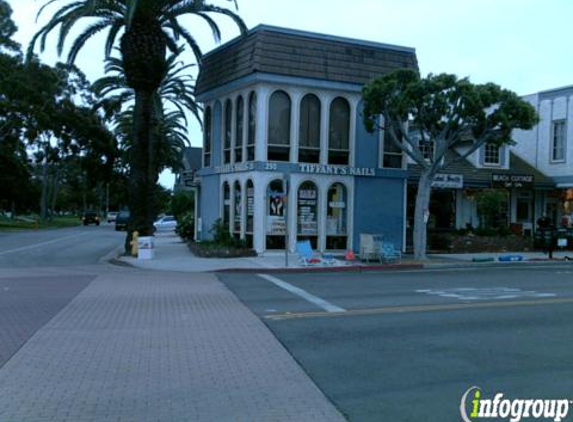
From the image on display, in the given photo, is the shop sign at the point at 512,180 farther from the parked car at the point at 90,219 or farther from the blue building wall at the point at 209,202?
the parked car at the point at 90,219

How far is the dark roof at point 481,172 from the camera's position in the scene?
27516 millimetres

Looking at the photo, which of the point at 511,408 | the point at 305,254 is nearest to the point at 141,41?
the point at 305,254

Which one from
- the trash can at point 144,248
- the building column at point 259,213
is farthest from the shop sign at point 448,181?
the trash can at point 144,248

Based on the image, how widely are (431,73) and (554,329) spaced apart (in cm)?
1336

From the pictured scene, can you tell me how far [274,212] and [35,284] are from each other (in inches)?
408

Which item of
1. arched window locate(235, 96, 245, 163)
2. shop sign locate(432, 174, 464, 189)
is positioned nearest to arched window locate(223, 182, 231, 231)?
arched window locate(235, 96, 245, 163)

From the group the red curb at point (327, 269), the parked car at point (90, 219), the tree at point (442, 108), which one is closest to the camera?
the red curb at point (327, 269)

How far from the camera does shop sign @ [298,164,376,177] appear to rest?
23.7 meters

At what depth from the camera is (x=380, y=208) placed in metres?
25.3

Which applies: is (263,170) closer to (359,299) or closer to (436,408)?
(359,299)

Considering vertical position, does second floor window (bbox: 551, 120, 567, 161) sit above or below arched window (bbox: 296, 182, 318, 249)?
above

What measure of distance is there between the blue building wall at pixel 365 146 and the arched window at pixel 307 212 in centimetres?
221

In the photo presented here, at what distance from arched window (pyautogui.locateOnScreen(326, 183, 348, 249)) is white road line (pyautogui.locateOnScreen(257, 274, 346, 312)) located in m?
7.24

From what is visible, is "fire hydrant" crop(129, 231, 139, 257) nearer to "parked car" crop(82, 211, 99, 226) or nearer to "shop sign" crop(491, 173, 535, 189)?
"shop sign" crop(491, 173, 535, 189)
